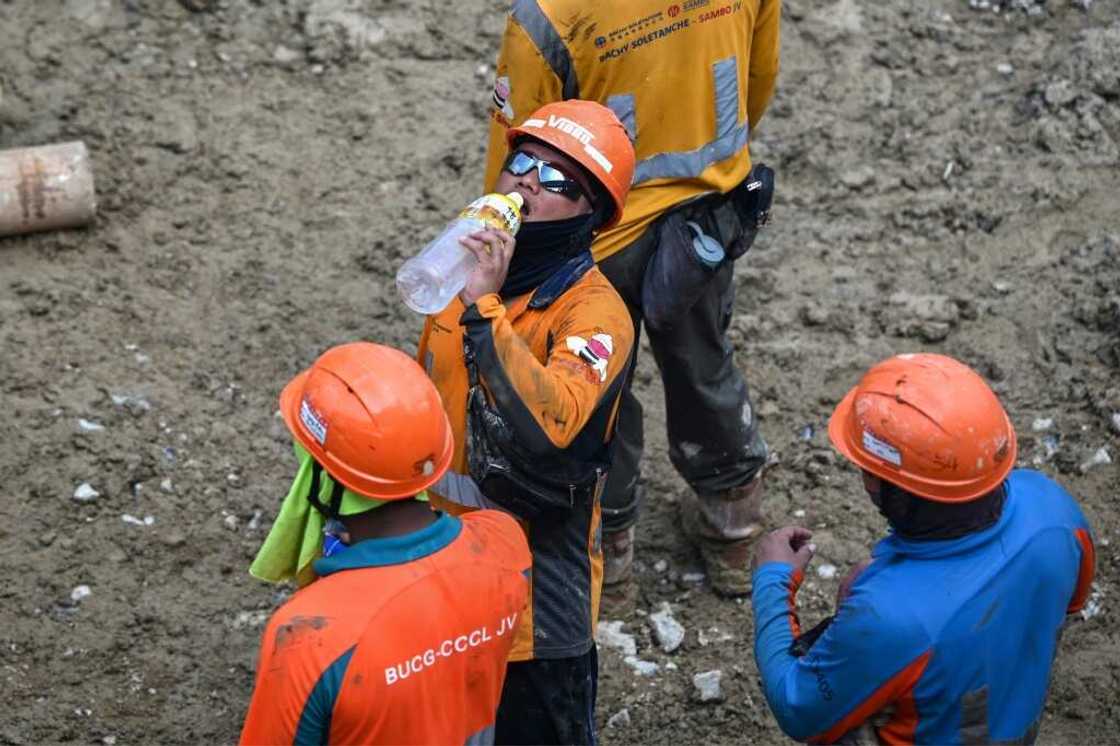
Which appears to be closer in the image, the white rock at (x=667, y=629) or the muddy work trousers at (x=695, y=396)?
the muddy work trousers at (x=695, y=396)

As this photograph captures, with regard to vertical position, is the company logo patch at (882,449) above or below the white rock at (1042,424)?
above

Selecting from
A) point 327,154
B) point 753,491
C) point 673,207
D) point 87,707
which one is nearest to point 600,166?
point 673,207

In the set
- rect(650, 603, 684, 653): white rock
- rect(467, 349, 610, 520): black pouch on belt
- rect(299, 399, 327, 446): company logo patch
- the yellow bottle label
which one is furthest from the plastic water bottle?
rect(650, 603, 684, 653): white rock

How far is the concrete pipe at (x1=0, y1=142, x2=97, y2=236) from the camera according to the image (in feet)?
22.0

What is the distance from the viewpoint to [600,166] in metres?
Result: 4.06

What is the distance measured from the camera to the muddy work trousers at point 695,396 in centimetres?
501

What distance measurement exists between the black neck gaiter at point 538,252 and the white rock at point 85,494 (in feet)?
8.25

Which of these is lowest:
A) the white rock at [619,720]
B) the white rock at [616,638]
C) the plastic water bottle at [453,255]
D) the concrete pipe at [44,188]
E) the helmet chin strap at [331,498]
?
the white rock at [616,638]

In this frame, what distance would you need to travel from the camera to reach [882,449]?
3396 mm

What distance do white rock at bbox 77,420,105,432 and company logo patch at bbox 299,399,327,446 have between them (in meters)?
3.04

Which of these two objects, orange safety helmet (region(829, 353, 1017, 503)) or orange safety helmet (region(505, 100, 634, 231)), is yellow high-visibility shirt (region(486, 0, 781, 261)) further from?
orange safety helmet (region(829, 353, 1017, 503))

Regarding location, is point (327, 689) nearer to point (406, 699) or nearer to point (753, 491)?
point (406, 699)

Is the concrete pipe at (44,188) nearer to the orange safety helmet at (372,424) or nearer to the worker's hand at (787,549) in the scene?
the orange safety helmet at (372,424)

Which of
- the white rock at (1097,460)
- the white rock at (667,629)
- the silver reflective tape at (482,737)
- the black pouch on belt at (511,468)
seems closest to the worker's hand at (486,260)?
the black pouch on belt at (511,468)
